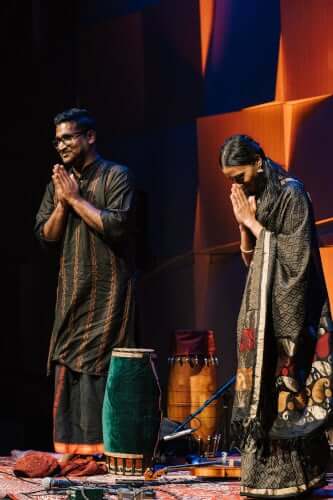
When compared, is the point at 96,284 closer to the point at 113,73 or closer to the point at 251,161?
the point at 251,161

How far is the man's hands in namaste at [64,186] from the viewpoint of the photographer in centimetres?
Result: 460

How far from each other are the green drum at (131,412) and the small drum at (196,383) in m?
1.00

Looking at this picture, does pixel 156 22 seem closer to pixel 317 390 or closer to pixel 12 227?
pixel 12 227

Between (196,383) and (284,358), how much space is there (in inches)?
71.3

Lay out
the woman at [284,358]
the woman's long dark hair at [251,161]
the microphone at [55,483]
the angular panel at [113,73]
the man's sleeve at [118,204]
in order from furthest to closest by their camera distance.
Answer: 1. the angular panel at [113,73]
2. the man's sleeve at [118,204]
3. the microphone at [55,483]
4. the woman's long dark hair at [251,161]
5. the woman at [284,358]

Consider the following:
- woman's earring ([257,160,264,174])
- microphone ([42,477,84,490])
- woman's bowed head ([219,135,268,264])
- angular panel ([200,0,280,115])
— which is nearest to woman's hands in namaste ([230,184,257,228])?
woman's bowed head ([219,135,268,264])

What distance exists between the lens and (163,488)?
13.0 ft

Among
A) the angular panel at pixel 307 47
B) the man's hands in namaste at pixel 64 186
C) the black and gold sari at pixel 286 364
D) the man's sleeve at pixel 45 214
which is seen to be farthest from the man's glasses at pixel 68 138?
the black and gold sari at pixel 286 364

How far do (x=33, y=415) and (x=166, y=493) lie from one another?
7.69 ft

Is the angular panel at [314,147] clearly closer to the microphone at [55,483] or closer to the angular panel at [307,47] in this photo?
the angular panel at [307,47]

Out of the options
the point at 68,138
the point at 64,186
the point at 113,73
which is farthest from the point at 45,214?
the point at 113,73

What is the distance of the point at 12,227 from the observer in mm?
6090

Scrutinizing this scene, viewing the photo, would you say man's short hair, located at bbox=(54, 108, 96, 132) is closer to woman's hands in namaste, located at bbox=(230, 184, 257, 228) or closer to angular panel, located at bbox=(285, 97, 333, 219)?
angular panel, located at bbox=(285, 97, 333, 219)

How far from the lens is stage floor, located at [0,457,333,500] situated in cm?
369
